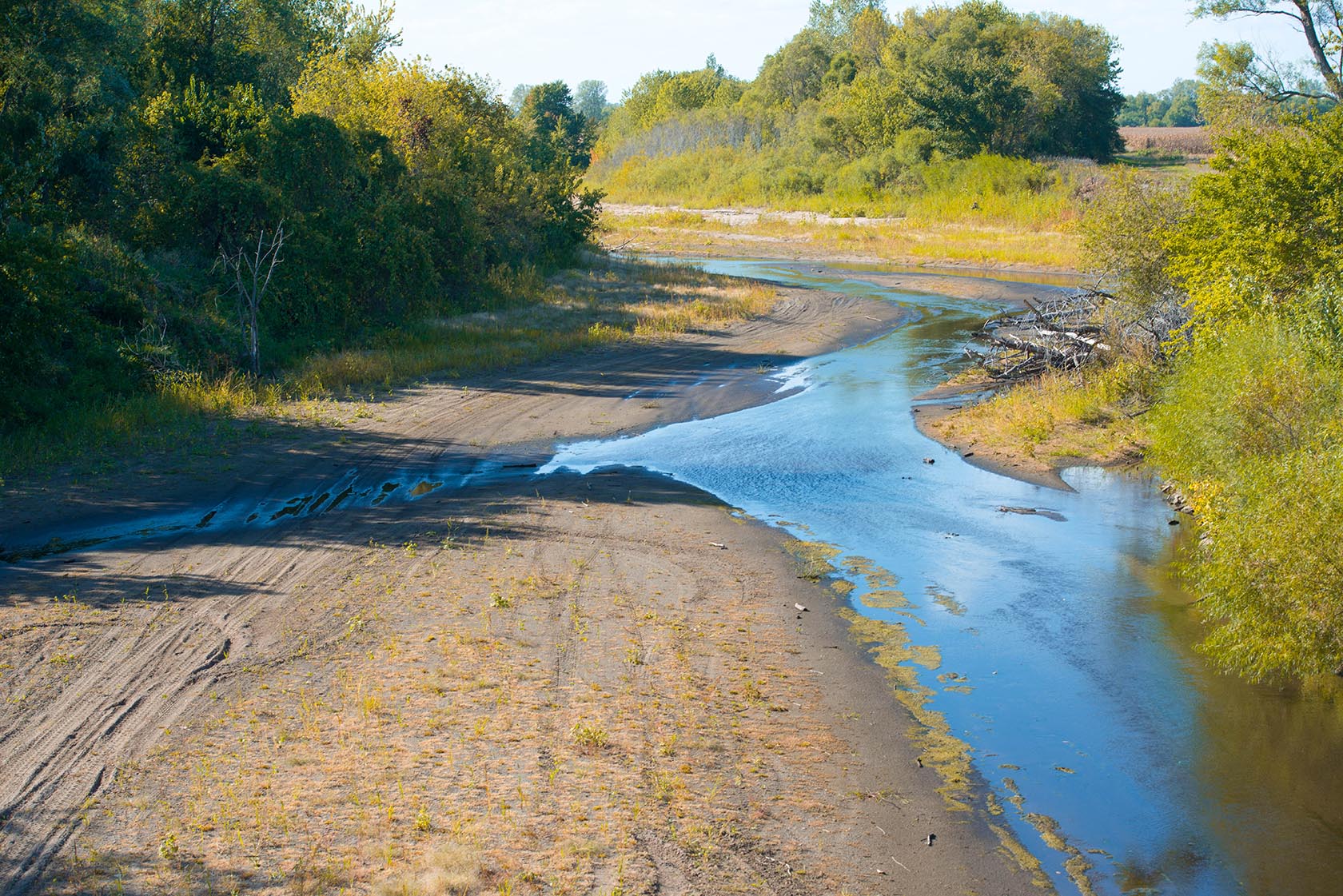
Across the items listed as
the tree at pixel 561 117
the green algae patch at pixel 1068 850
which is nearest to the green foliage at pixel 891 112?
the tree at pixel 561 117

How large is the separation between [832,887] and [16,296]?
15.7 m

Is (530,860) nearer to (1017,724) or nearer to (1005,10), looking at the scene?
(1017,724)

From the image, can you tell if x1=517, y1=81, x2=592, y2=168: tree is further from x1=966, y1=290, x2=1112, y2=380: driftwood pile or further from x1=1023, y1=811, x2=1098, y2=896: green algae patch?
x1=1023, y1=811, x2=1098, y2=896: green algae patch

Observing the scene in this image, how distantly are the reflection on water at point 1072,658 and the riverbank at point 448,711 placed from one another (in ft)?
3.29

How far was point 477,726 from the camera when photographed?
845 centimetres

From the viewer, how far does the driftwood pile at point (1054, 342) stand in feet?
74.3

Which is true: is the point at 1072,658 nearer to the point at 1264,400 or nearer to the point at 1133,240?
the point at 1264,400

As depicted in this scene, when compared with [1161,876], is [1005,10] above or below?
above

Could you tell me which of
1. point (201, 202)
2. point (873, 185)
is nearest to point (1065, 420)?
point (201, 202)

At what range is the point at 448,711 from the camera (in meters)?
8.72

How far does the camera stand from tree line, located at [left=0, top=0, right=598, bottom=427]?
19.2m

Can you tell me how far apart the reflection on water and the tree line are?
8.58 meters

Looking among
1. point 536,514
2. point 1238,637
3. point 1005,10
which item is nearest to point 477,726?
point 536,514

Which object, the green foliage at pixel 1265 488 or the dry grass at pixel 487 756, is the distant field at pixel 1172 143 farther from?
the dry grass at pixel 487 756
